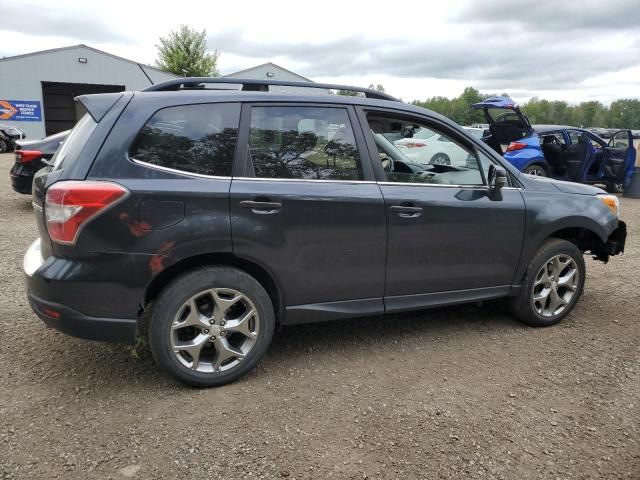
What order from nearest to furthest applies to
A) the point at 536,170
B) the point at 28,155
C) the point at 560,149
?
the point at 28,155 < the point at 536,170 < the point at 560,149

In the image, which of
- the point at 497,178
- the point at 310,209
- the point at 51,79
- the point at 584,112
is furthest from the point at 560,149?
the point at 584,112

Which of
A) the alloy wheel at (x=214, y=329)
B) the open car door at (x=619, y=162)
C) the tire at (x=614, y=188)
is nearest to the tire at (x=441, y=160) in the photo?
the alloy wheel at (x=214, y=329)

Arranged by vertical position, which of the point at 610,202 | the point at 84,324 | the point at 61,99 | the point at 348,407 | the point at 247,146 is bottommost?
the point at 348,407

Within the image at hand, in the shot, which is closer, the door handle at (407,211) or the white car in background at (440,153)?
the door handle at (407,211)

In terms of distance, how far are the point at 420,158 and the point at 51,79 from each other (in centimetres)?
→ 2871

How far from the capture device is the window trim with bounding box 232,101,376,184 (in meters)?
3.05

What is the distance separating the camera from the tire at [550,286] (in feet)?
13.1

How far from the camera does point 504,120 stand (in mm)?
11305

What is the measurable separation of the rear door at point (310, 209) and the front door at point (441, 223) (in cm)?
14

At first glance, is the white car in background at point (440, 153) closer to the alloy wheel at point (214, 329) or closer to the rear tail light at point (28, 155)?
the alloy wheel at point (214, 329)

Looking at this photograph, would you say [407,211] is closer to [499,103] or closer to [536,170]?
[499,103]

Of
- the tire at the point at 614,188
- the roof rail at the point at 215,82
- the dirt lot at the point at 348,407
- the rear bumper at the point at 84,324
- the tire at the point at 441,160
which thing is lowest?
the dirt lot at the point at 348,407

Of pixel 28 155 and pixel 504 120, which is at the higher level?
pixel 504 120

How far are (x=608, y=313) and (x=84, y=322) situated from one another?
4.20 meters
